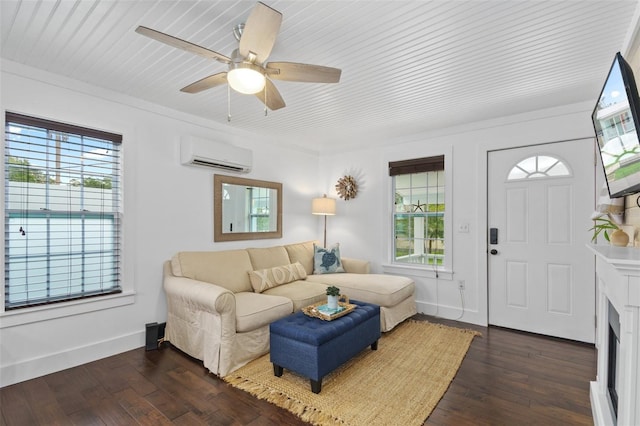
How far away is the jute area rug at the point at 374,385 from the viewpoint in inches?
80.4

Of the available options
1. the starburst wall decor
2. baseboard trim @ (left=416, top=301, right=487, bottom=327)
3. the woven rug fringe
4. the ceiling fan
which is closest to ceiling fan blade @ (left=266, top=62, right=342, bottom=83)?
the ceiling fan

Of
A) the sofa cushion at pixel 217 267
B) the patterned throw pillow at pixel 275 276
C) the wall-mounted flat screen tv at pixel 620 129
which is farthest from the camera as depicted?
the patterned throw pillow at pixel 275 276

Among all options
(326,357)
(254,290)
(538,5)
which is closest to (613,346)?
(326,357)

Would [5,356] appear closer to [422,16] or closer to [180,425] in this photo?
[180,425]

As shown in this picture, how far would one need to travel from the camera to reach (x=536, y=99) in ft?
10.2

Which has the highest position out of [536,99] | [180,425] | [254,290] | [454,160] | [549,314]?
[536,99]

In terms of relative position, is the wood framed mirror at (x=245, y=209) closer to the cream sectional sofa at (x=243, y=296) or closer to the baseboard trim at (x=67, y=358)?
the cream sectional sofa at (x=243, y=296)

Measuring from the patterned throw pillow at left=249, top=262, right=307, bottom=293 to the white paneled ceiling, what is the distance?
73.1 inches

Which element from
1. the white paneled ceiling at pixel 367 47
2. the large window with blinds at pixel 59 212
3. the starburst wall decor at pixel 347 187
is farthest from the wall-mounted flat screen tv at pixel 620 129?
the large window with blinds at pixel 59 212

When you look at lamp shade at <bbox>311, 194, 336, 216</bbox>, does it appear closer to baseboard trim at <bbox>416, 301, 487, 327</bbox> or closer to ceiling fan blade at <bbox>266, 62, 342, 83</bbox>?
baseboard trim at <bbox>416, 301, 487, 327</bbox>

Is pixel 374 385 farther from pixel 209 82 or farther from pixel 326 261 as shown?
pixel 209 82

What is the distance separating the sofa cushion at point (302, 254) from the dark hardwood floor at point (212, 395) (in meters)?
1.88

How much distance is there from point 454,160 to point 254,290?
2931mm

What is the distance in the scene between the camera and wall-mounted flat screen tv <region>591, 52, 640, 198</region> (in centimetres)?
143
